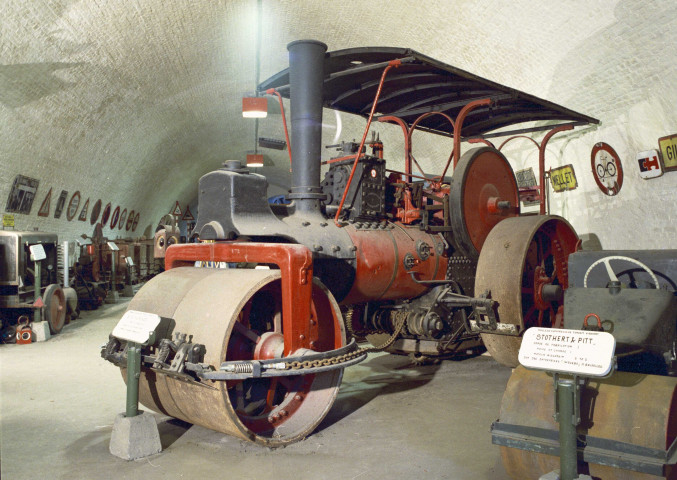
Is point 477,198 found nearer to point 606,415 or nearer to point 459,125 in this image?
point 459,125

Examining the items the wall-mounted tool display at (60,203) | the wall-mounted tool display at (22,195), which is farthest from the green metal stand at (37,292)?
the wall-mounted tool display at (60,203)

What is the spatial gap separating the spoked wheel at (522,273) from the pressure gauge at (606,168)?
2.26m

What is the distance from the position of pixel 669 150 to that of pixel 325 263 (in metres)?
4.27

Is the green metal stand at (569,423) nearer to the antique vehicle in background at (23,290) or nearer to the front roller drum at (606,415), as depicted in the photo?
the front roller drum at (606,415)

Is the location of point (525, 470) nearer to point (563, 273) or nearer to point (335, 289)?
point (335, 289)

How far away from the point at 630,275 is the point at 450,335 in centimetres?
187

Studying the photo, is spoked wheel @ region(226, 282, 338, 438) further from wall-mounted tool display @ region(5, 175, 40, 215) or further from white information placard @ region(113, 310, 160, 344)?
wall-mounted tool display @ region(5, 175, 40, 215)

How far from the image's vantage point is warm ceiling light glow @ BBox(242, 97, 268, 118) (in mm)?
9492

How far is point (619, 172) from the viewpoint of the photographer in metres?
6.75

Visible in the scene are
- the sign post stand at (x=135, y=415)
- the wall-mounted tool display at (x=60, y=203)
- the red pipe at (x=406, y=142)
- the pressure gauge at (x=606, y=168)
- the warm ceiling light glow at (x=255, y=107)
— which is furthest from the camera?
the wall-mounted tool display at (x=60, y=203)

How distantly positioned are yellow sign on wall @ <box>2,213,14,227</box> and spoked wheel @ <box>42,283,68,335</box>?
6.07ft

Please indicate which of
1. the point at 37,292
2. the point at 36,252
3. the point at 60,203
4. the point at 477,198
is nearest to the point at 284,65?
the point at 60,203

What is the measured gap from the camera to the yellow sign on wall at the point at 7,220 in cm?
913

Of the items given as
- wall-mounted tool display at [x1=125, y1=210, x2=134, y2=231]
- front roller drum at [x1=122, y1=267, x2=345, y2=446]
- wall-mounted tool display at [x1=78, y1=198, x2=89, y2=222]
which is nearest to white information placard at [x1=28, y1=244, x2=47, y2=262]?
wall-mounted tool display at [x1=78, y1=198, x2=89, y2=222]
